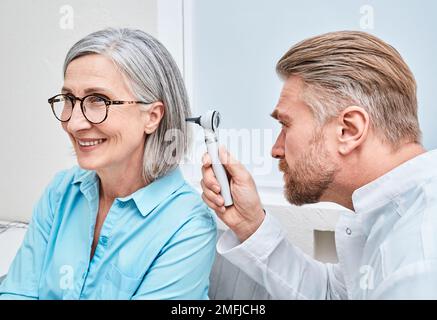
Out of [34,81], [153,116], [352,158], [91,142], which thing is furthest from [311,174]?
[34,81]

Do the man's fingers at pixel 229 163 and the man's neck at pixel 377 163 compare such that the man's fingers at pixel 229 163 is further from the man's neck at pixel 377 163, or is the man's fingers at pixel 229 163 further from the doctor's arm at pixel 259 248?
the man's neck at pixel 377 163

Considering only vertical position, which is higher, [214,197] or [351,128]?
[351,128]

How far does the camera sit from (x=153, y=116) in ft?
2.92

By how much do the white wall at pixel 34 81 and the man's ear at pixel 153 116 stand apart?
24.4 inches

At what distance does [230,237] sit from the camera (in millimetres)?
947

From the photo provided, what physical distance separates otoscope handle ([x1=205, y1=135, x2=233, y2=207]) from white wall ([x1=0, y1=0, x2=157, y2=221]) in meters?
0.76

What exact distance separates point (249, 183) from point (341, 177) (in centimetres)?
20

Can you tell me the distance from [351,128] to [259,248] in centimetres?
35

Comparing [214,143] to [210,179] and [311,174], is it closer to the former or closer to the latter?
[210,179]

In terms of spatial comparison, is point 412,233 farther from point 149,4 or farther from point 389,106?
point 149,4

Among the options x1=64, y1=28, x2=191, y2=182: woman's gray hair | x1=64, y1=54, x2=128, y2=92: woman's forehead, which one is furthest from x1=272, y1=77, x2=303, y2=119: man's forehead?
x1=64, y1=54, x2=128, y2=92: woman's forehead

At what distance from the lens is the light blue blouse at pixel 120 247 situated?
81cm

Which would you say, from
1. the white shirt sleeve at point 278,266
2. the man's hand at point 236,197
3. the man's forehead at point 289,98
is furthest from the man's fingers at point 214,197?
the man's forehead at point 289,98
